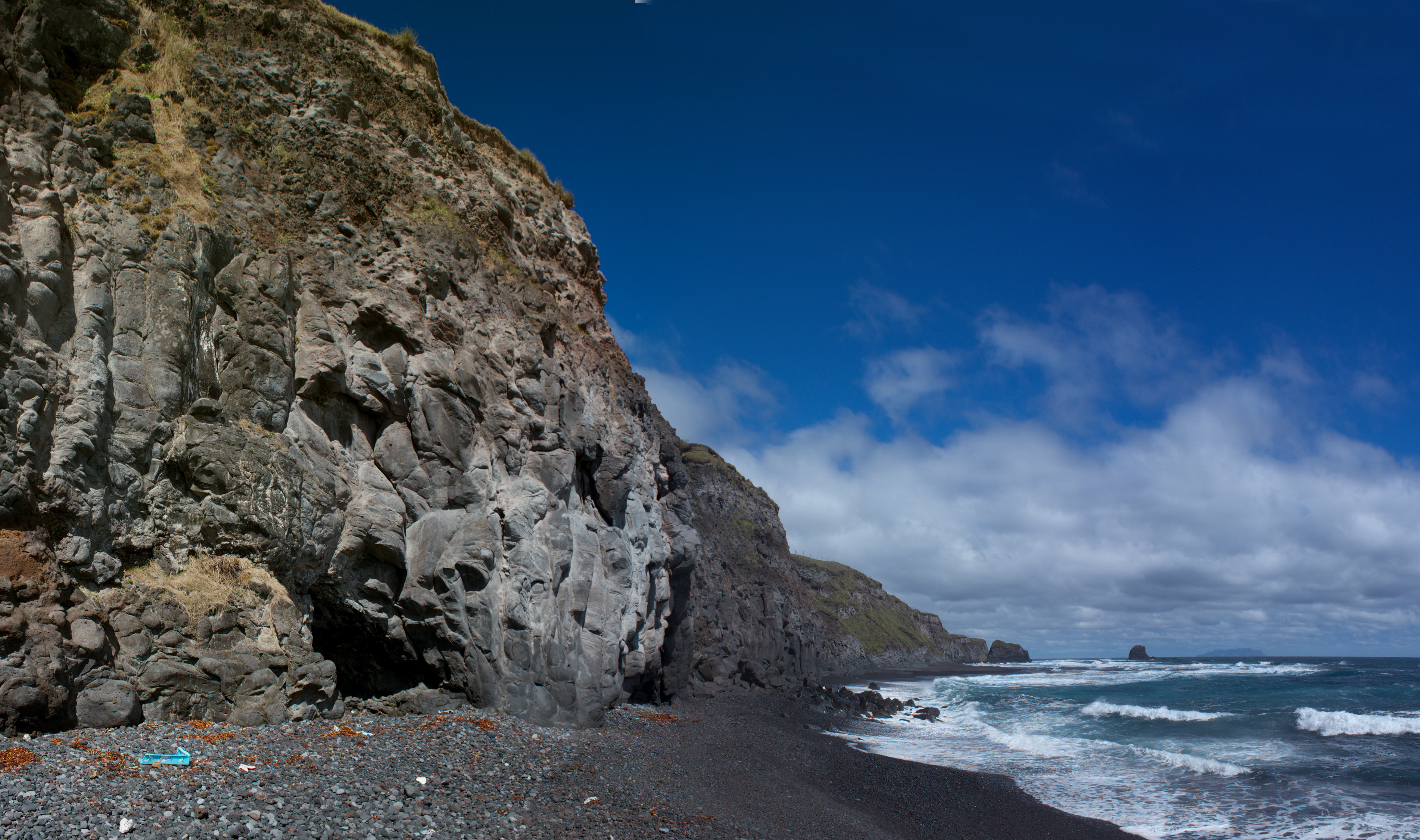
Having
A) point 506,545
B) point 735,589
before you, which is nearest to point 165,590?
point 506,545

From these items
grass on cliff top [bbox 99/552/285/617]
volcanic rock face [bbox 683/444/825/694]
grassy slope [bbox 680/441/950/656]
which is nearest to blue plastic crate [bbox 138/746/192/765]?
grass on cliff top [bbox 99/552/285/617]

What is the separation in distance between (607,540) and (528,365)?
6.36 m

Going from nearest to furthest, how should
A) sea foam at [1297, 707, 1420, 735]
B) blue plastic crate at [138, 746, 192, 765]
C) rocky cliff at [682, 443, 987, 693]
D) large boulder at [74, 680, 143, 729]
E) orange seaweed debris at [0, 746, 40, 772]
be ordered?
orange seaweed debris at [0, 746, 40, 772]
blue plastic crate at [138, 746, 192, 765]
large boulder at [74, 680, 143, 729]
sea foam at [1297, 707, 1420, 735]
rocky cliff at [682, 443, 987, 693]

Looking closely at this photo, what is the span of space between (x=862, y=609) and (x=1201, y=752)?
79544 mm

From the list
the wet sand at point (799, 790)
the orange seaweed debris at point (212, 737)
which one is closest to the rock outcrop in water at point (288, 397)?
the orange seaweed debris at point (212, 737)

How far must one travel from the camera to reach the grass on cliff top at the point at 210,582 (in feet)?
38.2

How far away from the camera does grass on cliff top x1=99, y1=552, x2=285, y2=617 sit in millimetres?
11641

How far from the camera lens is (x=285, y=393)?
588 inches

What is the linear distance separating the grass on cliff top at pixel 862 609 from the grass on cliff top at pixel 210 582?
8198cm

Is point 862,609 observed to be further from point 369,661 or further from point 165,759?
point 165,759

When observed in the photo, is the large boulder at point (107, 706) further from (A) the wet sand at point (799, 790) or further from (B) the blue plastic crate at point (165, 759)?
(A) the wet sand at point (799, 790)

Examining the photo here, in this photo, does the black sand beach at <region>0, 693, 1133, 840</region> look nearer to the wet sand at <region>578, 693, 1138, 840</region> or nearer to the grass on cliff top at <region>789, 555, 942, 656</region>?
the wet sand at <region>578, 693, 1138, 840</region>

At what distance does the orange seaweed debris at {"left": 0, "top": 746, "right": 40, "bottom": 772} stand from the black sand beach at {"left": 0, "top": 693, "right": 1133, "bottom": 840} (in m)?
0.02

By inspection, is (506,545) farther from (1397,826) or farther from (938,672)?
(938,672)
